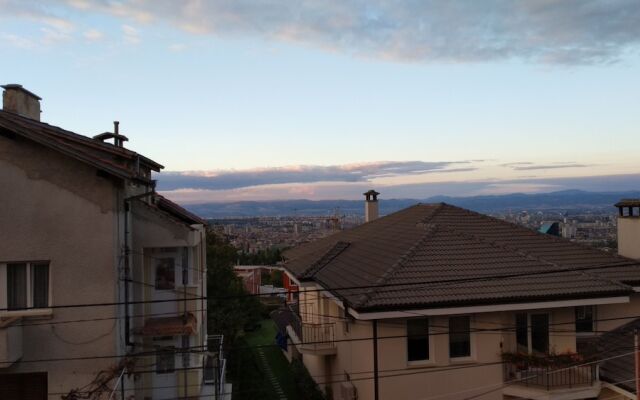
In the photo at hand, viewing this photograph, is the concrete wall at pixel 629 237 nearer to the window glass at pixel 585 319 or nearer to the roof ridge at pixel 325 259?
the window glass at pixel 585 319

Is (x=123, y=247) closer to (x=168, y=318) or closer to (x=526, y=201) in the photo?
(x=168, y=318)

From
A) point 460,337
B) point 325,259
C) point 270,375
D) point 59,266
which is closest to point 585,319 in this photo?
point 460,337

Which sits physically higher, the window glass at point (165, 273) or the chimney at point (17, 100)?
the chimney at point (17, 100)

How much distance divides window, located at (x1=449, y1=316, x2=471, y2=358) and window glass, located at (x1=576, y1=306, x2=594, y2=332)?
145 inches

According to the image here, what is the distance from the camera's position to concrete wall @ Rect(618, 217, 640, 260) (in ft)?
61.4

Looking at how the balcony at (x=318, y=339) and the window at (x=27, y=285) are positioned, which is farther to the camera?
the balcony at (x=318, y=339)

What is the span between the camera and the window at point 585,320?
51.5 feet

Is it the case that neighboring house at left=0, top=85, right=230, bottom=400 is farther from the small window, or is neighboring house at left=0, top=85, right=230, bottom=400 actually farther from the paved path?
the paved path

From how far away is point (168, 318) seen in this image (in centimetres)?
1284

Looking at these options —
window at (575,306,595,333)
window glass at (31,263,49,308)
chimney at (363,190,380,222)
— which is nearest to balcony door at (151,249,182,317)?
window glass at (31,263,49,308)

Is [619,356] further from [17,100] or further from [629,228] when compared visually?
[17,100]

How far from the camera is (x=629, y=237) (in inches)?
745

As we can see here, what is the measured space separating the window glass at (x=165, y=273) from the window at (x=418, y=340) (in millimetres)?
5900

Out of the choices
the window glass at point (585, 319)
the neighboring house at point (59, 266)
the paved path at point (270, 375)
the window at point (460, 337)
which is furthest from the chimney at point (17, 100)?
the window glass at point (585, 319)
